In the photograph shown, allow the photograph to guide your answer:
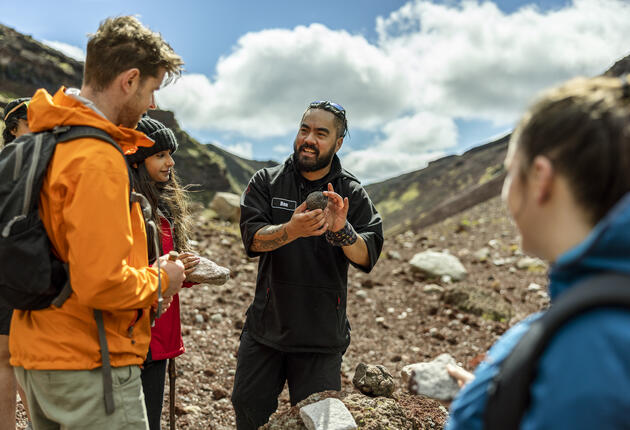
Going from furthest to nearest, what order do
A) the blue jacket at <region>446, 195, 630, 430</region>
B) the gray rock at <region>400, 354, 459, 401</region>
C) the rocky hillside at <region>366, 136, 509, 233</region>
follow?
1. the rocky hillside at <region>366, 136, 509, 233</region>
2. the gray rock at <region>400, 354, 459, 401</region>
3. the blue jacket at <region>446, 195, 630, 430</region>

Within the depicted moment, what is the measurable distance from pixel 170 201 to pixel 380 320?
17.6 ft

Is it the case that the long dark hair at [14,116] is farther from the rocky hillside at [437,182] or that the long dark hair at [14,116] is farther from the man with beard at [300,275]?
the rocky hillside at [437,182]

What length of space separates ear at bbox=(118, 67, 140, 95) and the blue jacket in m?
1.92

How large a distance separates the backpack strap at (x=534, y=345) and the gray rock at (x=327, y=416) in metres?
1.78

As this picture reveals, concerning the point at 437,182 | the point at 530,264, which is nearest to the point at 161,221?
the point at 530,264

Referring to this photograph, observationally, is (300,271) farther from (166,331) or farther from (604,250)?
(604,250)

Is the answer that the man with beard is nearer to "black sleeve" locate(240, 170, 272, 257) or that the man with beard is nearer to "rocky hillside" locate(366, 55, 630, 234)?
"black sleeve" locate(240, 170, 272, 257)

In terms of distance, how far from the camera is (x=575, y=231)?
1.17 meters

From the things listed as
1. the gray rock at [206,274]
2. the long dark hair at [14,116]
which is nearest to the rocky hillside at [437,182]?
the long dark hair at [14,116]

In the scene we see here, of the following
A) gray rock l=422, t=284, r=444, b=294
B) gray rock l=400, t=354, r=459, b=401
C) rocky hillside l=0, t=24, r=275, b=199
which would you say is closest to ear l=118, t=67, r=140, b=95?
gray rock l=400, t=354, r=459, b=401

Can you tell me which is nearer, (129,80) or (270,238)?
(129,80)

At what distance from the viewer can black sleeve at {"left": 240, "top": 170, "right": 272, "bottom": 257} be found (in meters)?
3.42

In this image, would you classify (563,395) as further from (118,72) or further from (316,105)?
(316,105)

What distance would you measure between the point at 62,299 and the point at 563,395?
188 centimetres
